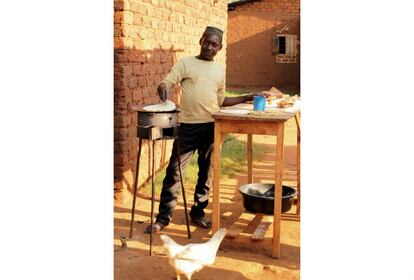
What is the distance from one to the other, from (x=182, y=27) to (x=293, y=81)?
483 inches

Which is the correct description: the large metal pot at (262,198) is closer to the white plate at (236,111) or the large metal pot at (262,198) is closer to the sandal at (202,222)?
the sandal at (202,222)

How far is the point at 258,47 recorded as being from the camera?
20766mm

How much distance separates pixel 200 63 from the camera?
5.57m

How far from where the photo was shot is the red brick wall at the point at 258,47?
20.7 metres

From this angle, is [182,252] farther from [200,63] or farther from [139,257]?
[200,63]

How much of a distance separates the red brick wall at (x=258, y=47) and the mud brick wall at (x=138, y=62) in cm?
1206

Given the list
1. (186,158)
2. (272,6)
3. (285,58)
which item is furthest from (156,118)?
(272,6)

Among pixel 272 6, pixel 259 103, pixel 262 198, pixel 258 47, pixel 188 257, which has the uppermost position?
pixel 272 6

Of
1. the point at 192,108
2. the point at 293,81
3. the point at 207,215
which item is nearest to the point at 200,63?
the point at 192,108

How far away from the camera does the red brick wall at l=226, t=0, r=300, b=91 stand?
67.8 feet

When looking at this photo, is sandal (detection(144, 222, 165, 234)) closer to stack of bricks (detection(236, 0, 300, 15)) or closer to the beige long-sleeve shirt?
the beige long-sleeve shirt

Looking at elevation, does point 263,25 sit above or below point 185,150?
above

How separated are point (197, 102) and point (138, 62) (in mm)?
1675

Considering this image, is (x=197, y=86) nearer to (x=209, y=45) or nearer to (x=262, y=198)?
(x=209, y=45)
